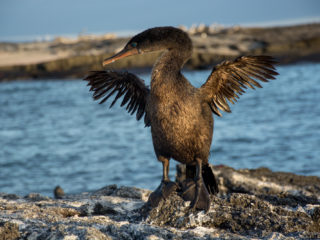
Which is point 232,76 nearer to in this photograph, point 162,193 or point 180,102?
point 180,102

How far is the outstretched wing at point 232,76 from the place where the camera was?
448 cm

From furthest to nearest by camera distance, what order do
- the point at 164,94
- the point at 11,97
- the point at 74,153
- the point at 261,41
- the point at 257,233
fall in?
1. the point at 261,41
2. the point at 11,97
3. the point at 74,153
4. the point at 164,94
5. the point at 257,233

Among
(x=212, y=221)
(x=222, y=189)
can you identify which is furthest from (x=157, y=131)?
(x=222, y=189)

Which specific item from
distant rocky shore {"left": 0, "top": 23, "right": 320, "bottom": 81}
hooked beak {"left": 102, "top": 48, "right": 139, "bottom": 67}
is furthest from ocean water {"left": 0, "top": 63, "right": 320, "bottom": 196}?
distant rocky shore {"left": 0, "top": 23, "right": 320, "bottom": 81}

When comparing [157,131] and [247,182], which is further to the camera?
[247,182]

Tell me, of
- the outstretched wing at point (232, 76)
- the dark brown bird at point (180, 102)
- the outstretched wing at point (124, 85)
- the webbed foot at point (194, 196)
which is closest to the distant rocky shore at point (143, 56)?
the outstretched wing at point (124, 85)

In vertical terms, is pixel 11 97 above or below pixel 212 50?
below

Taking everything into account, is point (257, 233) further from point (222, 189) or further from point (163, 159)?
point (222, 189)

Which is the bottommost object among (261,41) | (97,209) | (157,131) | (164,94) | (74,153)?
(74,153)

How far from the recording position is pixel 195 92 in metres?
4.36

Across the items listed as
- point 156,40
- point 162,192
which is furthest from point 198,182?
point 156,40

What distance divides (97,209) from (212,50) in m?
35.1

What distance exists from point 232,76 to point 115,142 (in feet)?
38.4

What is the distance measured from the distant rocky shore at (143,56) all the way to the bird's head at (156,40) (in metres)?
28.5
